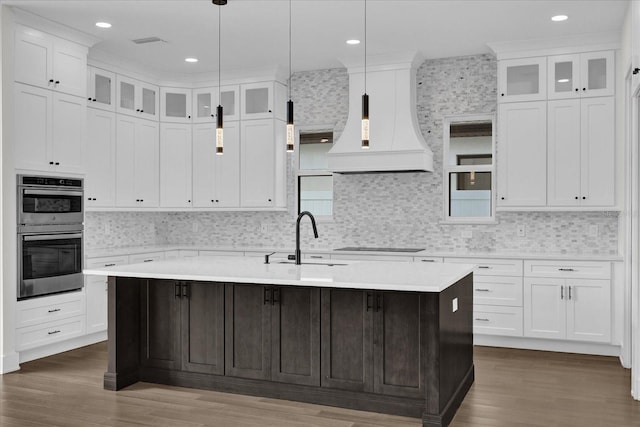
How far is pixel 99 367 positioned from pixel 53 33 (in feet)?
10.2

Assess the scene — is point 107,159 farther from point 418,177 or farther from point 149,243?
point 418,177

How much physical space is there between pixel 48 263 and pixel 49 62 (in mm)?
1856

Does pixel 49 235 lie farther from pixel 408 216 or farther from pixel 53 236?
pixel 408 216

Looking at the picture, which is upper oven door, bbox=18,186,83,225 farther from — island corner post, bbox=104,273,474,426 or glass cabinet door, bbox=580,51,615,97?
glass cabinet door, bbox=580,51,615,97

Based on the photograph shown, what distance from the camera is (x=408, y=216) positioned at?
22.6 feet

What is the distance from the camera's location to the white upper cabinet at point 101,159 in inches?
249

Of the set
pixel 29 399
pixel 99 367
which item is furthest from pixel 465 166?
pixel 29 399

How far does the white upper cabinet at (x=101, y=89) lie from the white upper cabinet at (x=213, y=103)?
1.16 metres

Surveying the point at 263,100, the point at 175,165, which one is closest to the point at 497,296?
the point at 263,100

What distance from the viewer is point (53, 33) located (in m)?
5.46

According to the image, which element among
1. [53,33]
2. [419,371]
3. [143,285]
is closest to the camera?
[419,371]

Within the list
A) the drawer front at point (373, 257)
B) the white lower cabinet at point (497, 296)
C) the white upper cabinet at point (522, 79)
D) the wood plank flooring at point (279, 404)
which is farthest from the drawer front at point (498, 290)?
the white upper cabinet at point (522, 79)

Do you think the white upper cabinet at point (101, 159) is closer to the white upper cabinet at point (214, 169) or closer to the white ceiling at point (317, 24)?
the white ceiling at point (317, 24)

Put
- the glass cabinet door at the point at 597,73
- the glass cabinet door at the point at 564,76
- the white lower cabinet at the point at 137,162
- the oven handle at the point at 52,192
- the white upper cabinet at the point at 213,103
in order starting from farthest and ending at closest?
the white upper cabinet at the point at 213,103
the white lower cabinet at the point at 137,162
the glass cabinet door at the point at 564,76
the glass cabinet door at the point at 597,73
the oven handle at the point at 52,192
